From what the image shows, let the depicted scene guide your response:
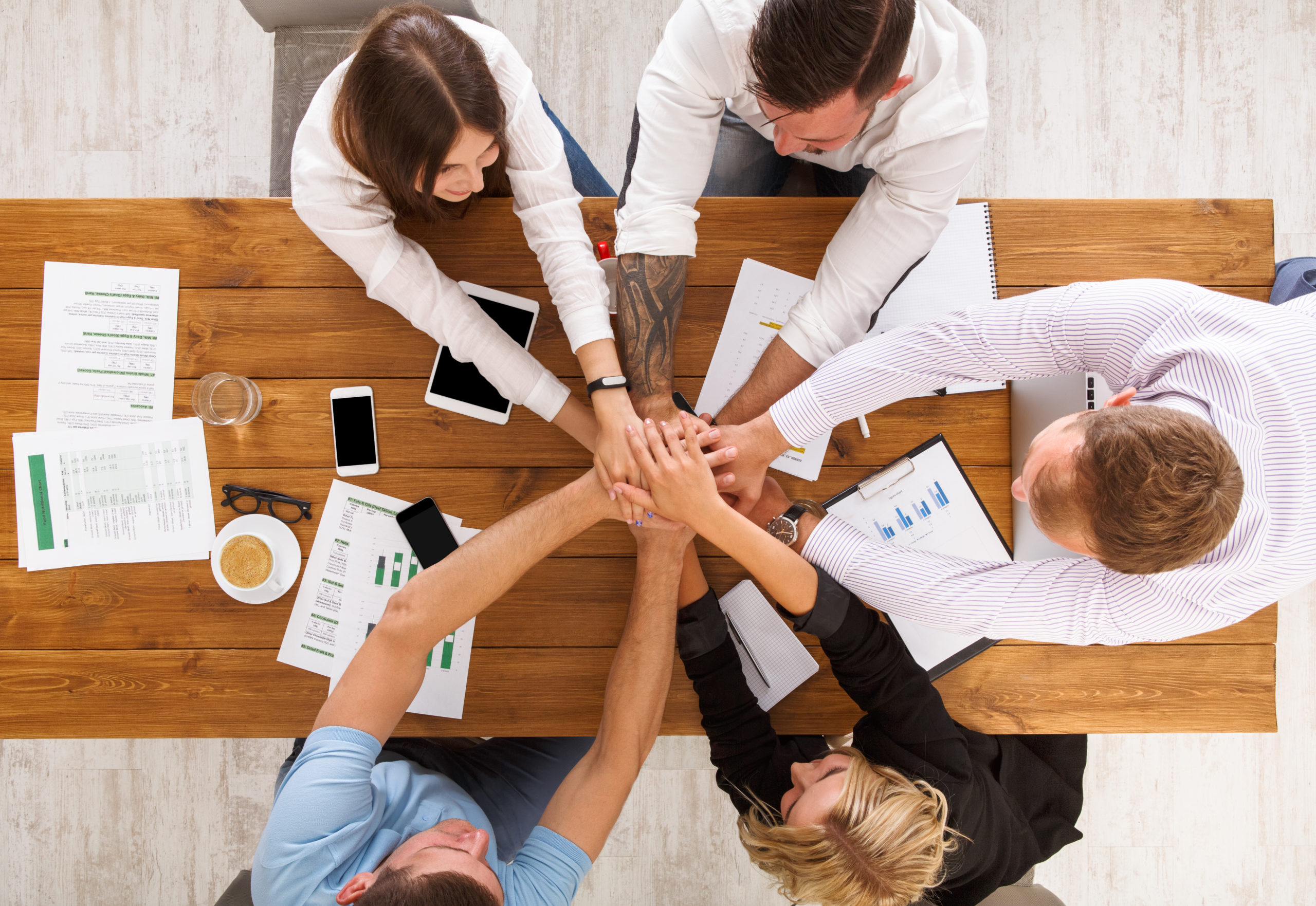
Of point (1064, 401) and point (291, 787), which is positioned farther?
point (1064, 401)

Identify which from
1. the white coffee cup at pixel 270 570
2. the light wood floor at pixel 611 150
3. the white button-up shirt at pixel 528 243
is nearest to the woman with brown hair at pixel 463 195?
the white button-up shirt at pixel 528 243

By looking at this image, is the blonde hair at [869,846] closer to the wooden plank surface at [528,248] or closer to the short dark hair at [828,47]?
the wooden plank surface at [528,248]

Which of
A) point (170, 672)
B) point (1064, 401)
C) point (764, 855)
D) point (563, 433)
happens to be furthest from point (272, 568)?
point (1064, 401)

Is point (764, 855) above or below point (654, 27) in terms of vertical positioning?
below

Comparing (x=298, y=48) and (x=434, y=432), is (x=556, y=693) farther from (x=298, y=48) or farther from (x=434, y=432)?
(x=298, y=48)

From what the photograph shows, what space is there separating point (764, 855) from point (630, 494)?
2.46ft

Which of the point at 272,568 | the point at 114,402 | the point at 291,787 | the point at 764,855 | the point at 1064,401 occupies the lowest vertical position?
the point at 764,855

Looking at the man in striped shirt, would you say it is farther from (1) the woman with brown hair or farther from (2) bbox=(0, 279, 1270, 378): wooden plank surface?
(1) the woman with brown hair

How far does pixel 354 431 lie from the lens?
145 cm

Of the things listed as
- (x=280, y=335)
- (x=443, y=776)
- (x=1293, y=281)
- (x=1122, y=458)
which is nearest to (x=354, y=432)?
(x=280, y=335)

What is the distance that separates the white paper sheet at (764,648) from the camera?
144 centimetres

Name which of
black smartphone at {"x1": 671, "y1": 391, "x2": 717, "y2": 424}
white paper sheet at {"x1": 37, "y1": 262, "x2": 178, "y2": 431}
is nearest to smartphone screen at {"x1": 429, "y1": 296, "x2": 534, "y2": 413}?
black smartphone at {"x1": 671, "y1": 391, "x2": 717, "y2": 424}

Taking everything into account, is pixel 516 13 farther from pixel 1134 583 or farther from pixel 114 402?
pixel 1134 583

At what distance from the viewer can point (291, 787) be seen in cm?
123
